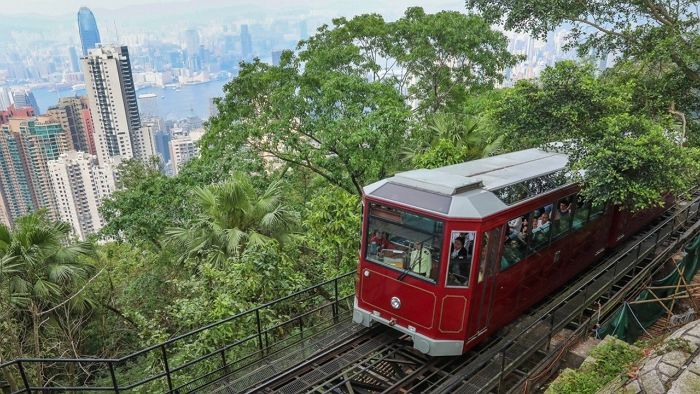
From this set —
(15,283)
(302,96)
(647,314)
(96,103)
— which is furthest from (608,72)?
(96,103)

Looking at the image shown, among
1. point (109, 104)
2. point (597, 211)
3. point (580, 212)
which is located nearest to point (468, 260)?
point (580, 212)

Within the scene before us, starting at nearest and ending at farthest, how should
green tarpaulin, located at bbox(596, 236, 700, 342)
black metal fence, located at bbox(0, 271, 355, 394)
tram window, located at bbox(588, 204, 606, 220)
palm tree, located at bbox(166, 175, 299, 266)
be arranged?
1. black metal fence, located at bbox(0, 271, 355, 394)
2. green tarpaulin, located at bbox(596, 236, 700, 342)
3. palm tree, located at bbox(166, 175, 299, 266)
4. tram window, located at bbox(588, 204, 606, 220)

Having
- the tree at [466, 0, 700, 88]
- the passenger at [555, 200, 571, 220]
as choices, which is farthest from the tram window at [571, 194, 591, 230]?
the tree at [466, 0, 700, 88]

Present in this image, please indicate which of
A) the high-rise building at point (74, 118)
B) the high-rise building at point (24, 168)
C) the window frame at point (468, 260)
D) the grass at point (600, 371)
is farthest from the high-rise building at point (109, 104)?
the grass at point (600, 371)

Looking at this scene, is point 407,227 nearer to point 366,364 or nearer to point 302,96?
point 366,364

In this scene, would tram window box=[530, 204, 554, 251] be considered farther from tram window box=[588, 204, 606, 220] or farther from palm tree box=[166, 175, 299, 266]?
palm tree box=[166, 175, 299, 266]

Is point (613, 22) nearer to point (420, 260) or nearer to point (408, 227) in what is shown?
point (408, 227)
